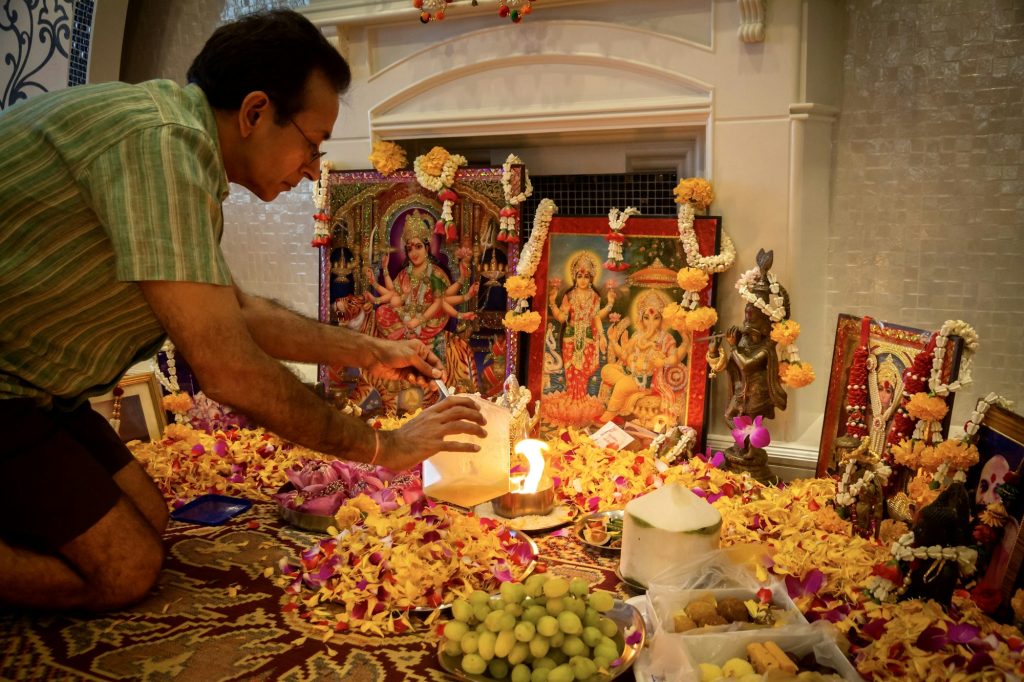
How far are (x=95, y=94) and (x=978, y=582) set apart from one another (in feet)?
7.50

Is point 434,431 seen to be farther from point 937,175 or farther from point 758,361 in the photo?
point 937,175

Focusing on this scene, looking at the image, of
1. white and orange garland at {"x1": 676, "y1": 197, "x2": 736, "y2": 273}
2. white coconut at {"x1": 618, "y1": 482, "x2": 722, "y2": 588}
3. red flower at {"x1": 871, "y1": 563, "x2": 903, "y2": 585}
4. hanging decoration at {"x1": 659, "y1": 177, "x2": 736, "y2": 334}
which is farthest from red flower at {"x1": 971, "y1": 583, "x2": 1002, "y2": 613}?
white and orange garland at {"x1": 676, "y1": 197, "x2": 736, "y2": 273}

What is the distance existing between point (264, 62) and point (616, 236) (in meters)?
1.59

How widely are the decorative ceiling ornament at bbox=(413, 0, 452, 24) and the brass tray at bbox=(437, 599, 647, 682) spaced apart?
231 cm

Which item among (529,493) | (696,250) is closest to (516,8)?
(696,250)

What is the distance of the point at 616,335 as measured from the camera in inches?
126

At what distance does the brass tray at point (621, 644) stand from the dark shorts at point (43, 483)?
0.92 m

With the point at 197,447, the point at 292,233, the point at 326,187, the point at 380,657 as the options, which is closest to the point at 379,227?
the point at 326,187

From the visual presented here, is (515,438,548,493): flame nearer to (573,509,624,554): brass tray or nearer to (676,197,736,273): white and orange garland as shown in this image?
(573,509,624,554): brass tray

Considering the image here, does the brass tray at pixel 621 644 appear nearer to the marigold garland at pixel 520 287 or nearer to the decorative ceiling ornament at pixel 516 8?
the marigold garland at pixel 520 287

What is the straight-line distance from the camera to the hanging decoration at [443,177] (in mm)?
3377

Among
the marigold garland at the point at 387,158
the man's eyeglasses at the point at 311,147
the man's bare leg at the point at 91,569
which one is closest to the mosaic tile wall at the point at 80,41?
the marigold garland at the point at 387,158

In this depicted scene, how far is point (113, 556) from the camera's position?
2.05m

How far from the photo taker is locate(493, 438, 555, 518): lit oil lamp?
266 centimetres
